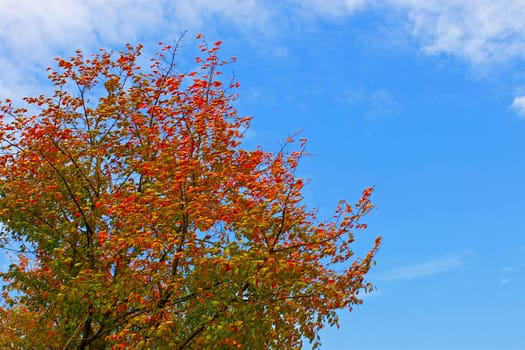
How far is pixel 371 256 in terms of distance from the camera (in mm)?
15219

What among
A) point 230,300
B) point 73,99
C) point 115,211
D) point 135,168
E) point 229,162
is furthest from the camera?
point 73,99

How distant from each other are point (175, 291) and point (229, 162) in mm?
4593

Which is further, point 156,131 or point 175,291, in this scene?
point 156,131

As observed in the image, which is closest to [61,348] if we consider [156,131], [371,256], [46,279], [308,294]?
[46,279]

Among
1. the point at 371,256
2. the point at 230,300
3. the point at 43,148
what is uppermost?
the point at 43,148

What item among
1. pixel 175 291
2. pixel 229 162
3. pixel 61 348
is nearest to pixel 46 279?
pixel 61 348

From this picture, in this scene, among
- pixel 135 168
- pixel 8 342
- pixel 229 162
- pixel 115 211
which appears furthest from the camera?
pixel 8 342

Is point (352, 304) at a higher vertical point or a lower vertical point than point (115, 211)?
lower

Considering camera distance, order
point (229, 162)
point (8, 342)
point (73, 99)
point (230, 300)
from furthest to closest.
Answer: point (8, 342) < point (73, 99) < point (229, 162) < point (230, 300)

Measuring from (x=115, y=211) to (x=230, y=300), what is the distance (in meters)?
3.88

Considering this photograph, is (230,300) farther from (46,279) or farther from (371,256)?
(46,279)

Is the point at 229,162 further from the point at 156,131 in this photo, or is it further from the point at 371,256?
the point at 371,256

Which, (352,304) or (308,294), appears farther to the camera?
(352,304)

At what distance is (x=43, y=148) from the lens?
1844 centimetres
